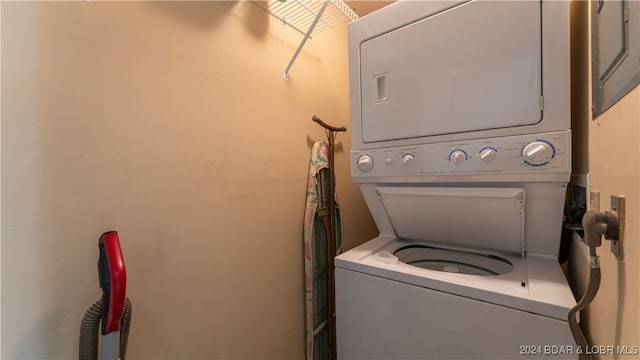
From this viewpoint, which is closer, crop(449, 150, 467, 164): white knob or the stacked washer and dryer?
the stacked washer and dryer

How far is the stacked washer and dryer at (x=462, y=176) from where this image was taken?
965mm

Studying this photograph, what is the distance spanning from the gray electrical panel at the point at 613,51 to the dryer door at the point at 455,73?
0.28m

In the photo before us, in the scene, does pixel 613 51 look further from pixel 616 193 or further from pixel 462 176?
pixel 462 176

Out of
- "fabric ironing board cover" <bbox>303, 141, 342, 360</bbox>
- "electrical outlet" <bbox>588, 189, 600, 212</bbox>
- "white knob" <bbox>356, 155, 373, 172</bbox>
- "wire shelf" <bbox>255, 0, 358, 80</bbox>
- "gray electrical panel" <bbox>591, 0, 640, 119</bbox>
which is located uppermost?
"wire shelf" <bbox>255, 0, 358, 80</bbox>

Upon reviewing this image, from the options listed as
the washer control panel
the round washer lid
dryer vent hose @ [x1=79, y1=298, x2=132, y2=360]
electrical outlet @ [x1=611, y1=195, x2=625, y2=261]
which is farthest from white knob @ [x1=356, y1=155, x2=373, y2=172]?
dryer vent hose @ [x1=79, y1=298, x2=132, y2=360]

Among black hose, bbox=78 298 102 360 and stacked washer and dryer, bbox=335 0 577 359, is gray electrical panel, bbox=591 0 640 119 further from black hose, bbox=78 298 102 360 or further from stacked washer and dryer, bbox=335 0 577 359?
black hose, bbox=78 298 102 360

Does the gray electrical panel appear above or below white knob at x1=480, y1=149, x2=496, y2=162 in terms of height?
above

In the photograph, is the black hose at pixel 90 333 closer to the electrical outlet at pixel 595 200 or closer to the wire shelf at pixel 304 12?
the electrical outlet at pixel 595 200

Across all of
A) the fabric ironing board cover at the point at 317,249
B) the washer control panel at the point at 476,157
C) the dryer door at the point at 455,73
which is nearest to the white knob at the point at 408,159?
the washer control panel at the point at 476,157

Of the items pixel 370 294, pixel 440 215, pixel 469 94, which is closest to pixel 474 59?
pixel 469 94

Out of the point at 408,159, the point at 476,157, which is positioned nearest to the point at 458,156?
the point at 476,157

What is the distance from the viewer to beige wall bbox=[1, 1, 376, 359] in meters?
0.81

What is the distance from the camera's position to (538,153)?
0.98m

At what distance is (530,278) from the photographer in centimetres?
104
